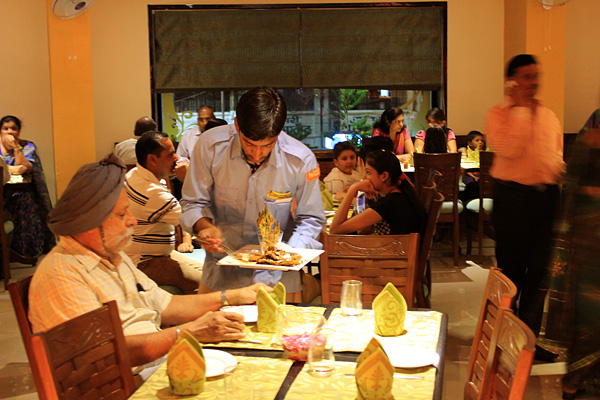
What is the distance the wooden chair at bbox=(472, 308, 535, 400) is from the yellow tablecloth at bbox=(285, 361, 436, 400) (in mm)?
161

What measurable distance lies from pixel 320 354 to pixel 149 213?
2.34 metres

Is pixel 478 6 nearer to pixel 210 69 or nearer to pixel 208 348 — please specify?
pixel 210 69

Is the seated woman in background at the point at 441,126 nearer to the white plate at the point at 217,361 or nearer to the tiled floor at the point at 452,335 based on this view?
the tiled floor at the point at 452,335

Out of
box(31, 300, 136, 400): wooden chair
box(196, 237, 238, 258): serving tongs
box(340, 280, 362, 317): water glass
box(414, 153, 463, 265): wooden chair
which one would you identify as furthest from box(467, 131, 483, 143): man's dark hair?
box(31, 300, 136, 400): wooden chair

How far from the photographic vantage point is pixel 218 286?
298cm

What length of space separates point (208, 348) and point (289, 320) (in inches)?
11.8

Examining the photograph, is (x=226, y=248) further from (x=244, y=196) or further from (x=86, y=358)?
(x=86, y=358)

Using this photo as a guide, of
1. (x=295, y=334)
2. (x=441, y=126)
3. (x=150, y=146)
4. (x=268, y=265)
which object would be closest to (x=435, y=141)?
(x=441, y=126)

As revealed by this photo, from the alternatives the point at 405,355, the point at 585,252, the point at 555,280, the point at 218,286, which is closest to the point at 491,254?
the point at 555,280

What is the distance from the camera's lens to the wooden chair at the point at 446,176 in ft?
21.5

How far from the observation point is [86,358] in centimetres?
190

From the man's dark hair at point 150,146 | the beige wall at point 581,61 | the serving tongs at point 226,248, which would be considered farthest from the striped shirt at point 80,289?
the beige wall at point 581,61

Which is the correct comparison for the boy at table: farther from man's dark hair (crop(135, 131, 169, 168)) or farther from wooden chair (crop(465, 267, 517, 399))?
wooden chair (crop(465, 267, 517, 399))

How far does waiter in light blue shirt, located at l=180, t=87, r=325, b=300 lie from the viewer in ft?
9.43
